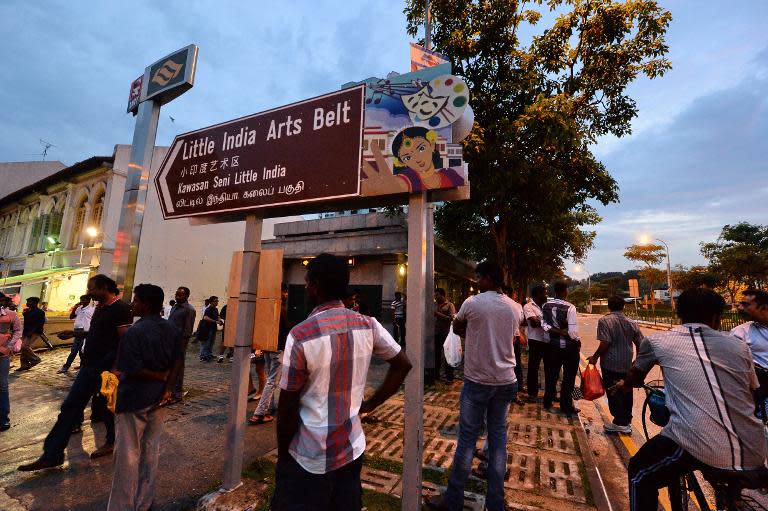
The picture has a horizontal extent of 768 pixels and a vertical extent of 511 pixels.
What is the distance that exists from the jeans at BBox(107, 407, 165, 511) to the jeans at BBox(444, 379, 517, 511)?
2.63 m

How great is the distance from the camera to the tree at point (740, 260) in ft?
94.7

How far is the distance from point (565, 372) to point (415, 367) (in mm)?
4584

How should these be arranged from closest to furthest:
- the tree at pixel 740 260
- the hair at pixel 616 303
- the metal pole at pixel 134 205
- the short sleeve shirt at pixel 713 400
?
1. the short sleeve shirt at pixel 713 400
2. the metal pole at pixel 134 205
3. the hair at pixel 616 303
4. the tree at pixel 740 260

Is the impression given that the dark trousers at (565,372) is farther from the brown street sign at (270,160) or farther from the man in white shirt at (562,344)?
the brown street sign at (270,160)

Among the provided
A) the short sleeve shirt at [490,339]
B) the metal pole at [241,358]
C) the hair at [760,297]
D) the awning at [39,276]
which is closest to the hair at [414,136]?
the short sleeve shirt at [490,339]

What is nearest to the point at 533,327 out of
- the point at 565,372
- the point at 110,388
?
the point at 565,372

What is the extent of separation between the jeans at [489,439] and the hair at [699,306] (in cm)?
143

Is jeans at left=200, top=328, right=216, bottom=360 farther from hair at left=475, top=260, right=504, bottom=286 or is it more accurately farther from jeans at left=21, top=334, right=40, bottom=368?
hair at left=475, top=260, right=504, bottom=286

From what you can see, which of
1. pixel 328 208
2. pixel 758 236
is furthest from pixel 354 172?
pixel 758 236

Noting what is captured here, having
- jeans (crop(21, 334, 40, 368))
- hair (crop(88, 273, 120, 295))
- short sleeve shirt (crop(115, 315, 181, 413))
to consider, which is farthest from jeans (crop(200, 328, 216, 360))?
short sleeve shirt (crop(115, 315, 181, 413))

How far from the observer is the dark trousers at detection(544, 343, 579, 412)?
5.97 m

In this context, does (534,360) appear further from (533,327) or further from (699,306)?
(699,306)

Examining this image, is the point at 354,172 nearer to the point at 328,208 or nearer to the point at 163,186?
the point at 328,208

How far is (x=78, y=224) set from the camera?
60.4 ft
